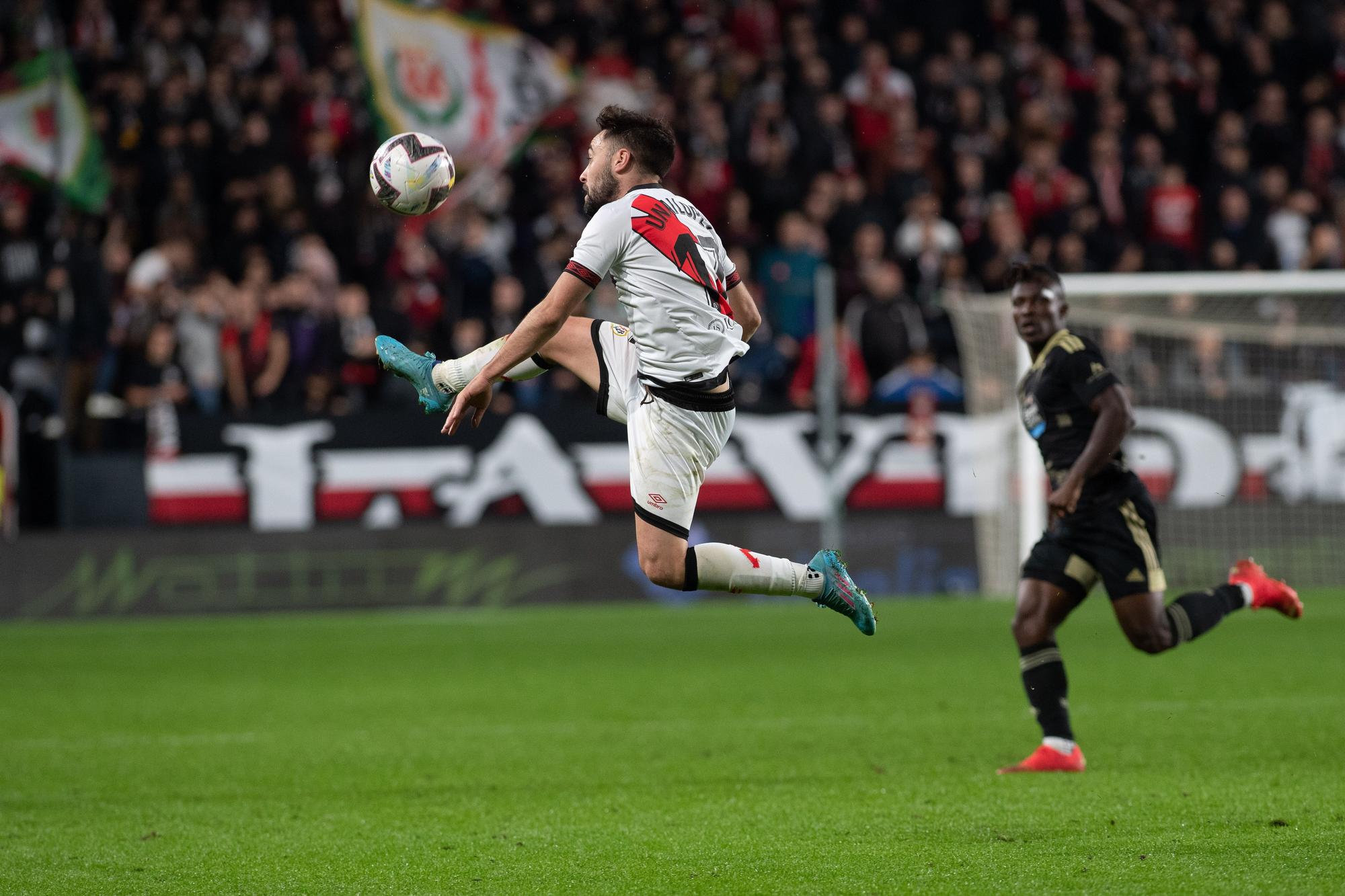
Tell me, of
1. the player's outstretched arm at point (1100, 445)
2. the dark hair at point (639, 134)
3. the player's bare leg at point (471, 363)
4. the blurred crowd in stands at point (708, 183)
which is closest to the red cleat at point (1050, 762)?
the player's outstretched arm at point (1100, 445)

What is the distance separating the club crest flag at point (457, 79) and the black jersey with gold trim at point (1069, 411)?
9795mm

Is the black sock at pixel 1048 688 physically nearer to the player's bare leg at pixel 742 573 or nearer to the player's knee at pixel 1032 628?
the player's knee at pixel 1032 628

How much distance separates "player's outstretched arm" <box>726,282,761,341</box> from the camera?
6375 mm

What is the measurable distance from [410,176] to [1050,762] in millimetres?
3457

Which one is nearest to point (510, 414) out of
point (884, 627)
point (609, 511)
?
point (609, 511)

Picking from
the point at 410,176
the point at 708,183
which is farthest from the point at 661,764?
the point at 708,183

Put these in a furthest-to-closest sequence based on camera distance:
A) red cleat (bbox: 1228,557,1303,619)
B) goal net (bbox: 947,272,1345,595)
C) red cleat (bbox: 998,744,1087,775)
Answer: goal net (bbox: 947,272,1345,595)
red cleat (bbox: 1228,557,1303,619)
red cleat (bbox: 998,744,1087,775)


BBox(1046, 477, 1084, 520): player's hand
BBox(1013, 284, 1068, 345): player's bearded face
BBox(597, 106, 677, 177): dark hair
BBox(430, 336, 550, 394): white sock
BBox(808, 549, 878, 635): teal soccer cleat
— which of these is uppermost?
BBox(597, 106, 677, 177): dark hair

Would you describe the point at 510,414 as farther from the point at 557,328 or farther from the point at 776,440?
the point at 557,328

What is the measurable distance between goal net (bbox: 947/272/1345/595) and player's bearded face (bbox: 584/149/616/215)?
837 centimetres

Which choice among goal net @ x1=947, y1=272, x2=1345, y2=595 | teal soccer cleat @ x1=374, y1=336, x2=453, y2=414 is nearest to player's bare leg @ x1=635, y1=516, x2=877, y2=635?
teal soccer cleat @ x1=374, y1=336, x2=453, y2=414

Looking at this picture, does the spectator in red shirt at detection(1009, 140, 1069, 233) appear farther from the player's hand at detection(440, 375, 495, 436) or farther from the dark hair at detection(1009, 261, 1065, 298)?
the player's hand at detection(440, 375, 495, 436)

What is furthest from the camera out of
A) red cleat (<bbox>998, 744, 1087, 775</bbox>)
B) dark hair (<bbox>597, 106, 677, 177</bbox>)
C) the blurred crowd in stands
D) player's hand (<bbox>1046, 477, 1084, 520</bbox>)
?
the blurred crowd in stands

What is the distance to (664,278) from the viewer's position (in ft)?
19.4
